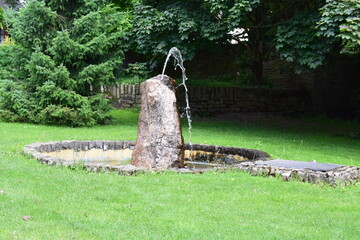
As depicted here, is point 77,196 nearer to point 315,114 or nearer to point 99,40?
point 99,40

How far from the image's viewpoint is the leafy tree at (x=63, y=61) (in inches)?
593

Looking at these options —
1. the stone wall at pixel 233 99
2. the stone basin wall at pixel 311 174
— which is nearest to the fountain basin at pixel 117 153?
the stone basin wall at pixel 311 174

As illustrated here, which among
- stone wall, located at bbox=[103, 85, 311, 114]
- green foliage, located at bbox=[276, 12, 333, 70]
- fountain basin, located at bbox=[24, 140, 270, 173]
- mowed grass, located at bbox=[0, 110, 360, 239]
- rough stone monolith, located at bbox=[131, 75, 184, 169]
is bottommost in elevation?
mowed grass, located at bbox=[0, 110, 360, 239]

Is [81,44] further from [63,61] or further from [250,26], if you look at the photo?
[250,26]

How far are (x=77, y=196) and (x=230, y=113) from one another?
13.6 metres

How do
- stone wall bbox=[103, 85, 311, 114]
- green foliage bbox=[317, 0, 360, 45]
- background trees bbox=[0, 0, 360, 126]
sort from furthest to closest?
stone wall bbox=[103, 85, 311, 114]
background trees bbox=[0, 0, 360, 126]
green foliage bbox=[317, 0, 360, 45]

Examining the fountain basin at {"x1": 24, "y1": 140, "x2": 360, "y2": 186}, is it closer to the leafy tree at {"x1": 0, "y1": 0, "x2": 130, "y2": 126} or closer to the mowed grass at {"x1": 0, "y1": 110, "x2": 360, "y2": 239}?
the mowed grass at {"x1": 0, "y1": 110, "x2": 360, "y2": 239}

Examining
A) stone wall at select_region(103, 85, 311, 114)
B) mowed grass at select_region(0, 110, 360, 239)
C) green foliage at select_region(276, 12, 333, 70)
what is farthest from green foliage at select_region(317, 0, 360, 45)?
stone wall at select_region(103, 85, 311, 114)

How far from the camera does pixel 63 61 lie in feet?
50.8

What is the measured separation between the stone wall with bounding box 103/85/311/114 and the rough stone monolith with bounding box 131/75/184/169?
986cm

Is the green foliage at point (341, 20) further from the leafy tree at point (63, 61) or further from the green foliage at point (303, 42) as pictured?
the leafy tree at point (63, 61)

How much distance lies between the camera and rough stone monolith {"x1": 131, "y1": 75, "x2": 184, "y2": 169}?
8969 mm

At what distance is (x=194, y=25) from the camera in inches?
592

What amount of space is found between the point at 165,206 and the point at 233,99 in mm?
13935
